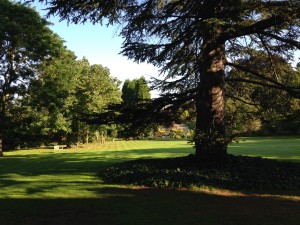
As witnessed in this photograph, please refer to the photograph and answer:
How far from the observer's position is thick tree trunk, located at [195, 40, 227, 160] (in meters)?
12.1

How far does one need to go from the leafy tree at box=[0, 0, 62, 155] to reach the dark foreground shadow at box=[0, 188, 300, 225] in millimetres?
19901

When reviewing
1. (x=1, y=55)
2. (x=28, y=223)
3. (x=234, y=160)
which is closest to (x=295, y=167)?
(x=234, y=160)

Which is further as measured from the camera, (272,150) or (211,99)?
(272,150)

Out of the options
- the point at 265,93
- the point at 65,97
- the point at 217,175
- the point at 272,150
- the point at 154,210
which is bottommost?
the point at 154,210

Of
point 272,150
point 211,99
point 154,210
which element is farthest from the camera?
point 272,150

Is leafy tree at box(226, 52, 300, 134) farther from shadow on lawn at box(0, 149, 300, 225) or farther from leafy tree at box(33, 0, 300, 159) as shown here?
shadow on lawn at box(0, 149, 300, 225)

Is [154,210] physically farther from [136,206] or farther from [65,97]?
[65,97]

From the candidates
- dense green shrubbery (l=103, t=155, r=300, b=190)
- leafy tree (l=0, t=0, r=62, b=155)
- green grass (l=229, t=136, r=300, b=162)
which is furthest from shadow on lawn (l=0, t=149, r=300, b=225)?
leafy tree (l=0, t=0, r=62, b=155)

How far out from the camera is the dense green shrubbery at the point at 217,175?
10375 mm

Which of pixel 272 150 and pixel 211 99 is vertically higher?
pixel 211 99

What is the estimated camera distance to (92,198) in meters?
9.29

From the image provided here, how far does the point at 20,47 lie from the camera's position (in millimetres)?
27312

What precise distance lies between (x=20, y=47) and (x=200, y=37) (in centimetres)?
2073

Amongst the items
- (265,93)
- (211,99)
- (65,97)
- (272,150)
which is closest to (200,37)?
(211,99)
